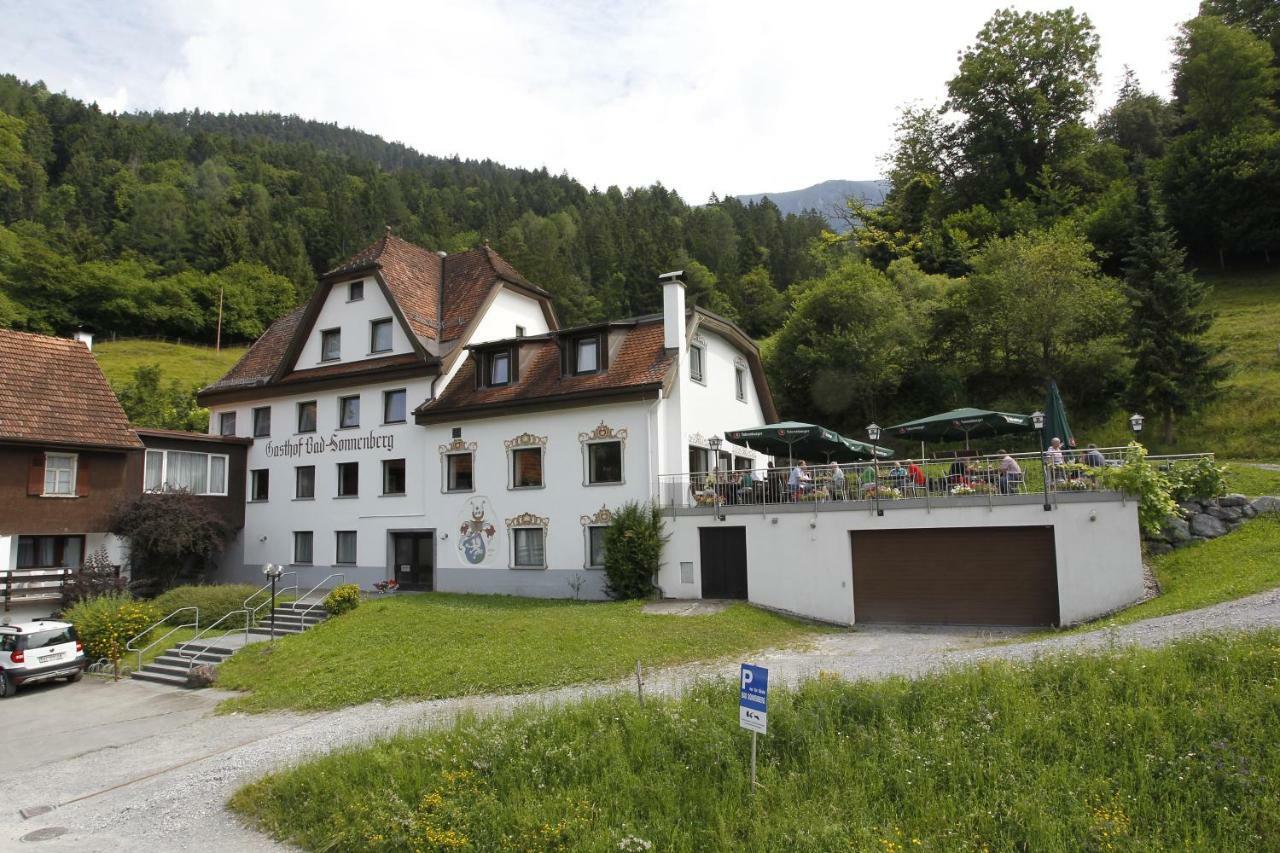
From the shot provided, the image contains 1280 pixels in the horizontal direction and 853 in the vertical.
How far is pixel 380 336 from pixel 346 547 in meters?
7.99

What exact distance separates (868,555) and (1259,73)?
182ft

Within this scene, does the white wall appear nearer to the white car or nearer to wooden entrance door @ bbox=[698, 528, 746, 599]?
the white car

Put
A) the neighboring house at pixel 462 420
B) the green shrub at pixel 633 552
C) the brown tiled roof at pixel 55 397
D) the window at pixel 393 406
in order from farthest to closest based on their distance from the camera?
the window at pixel 393 406, the brown tiled roof at pixel 55 397, the neighboring house at pixel 462 420, the green shrub at pixel 633 552

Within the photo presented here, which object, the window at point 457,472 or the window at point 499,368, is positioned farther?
the window at point 499,368

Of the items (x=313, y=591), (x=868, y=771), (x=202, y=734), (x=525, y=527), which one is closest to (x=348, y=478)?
(x=313, y=591)

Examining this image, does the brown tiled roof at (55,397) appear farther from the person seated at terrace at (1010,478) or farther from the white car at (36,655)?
the person seated at terrace at (1010,478)

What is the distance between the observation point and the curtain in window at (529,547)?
24875 millimetres

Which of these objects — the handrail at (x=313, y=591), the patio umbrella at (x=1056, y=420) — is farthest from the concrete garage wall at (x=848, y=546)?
the handrail at (x=313, y=591)

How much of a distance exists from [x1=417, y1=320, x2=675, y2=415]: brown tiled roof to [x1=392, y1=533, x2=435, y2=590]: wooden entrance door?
4.56m

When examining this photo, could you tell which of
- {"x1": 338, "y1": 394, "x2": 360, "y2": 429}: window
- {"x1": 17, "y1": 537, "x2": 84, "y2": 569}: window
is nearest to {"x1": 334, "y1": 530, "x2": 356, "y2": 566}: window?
{"x1": 338, "y1": 394, "x2": 360, "y2": 429}: window

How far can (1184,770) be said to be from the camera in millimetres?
7961

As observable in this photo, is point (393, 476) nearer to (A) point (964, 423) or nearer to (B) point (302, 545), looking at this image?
(B) point (302, 545)

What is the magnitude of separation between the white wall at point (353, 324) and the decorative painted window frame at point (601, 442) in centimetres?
845

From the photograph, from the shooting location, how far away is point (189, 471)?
3002cm
